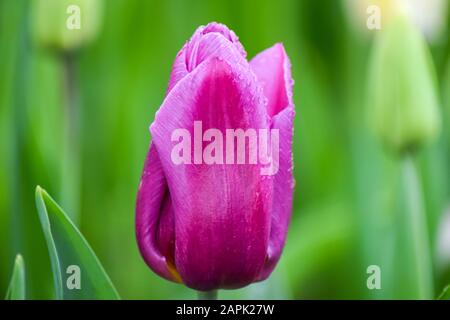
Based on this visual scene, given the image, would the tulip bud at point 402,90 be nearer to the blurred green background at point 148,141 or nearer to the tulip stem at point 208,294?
the blurred green background at point 148,141

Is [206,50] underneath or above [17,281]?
above

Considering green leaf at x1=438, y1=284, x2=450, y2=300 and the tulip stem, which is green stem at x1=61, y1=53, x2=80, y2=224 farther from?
green leaf at x1=438, y1=284, x2=450, y2=300

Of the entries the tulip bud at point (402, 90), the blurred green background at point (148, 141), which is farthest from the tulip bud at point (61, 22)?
the tulip bud at point (402, 90)

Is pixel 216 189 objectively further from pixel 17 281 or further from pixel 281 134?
pixel 17 281

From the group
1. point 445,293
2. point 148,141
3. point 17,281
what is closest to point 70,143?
point 148,141

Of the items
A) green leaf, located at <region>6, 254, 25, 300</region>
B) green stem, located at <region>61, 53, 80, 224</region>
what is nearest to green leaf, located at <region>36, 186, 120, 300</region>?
green leaf, located at <region>6, 254, 25, 300</region>
